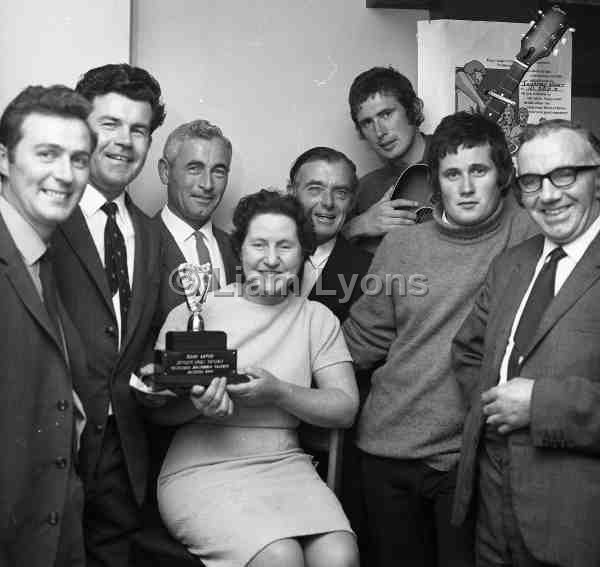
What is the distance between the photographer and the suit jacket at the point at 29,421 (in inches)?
78.0

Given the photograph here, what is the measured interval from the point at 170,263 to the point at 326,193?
2.21 ft

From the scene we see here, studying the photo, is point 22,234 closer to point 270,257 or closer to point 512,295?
point 270,257

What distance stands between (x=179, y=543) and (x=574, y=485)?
1.15 metres

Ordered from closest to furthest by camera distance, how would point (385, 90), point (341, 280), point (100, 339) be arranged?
point (100, 339) → point (341, 280) → point (385, 90)

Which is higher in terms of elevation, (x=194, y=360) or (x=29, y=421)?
(x=194, y=360)

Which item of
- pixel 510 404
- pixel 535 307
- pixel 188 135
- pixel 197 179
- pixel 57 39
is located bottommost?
pixel 510 404

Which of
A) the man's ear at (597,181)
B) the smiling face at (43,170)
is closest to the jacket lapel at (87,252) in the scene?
the smiling face at (43,170)

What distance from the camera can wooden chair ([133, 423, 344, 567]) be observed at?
2.51 meters

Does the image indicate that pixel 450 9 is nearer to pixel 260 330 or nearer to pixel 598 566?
pixel 260 330

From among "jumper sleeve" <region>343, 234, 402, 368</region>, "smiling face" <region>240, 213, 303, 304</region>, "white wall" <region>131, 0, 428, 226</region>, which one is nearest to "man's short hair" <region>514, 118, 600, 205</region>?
"jumper sleeve" <region>343, 234, 402, 368</region>

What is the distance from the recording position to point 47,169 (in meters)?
2.12

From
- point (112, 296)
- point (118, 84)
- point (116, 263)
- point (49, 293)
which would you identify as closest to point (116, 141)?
point (118, 84)

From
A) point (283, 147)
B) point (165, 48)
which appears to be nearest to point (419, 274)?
point (283, 147)

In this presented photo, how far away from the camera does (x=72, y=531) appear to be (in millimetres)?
2146
